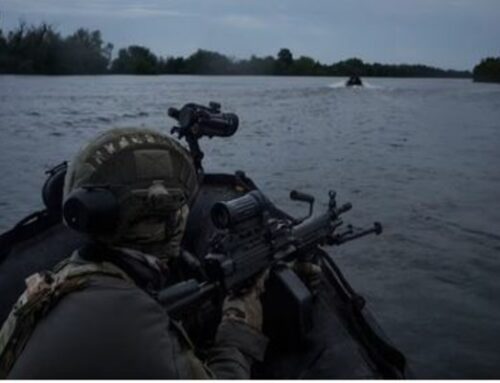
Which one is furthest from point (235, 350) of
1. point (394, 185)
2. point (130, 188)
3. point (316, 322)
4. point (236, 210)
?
point (394, 185)

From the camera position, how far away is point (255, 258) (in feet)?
11.4

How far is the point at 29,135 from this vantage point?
2398cm

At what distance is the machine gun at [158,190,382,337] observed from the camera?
3.05 m

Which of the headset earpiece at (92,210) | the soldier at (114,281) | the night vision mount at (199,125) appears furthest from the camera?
the night vision mount at (199,125)

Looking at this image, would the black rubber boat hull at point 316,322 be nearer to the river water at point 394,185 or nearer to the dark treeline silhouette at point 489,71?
the river water at point 394,185

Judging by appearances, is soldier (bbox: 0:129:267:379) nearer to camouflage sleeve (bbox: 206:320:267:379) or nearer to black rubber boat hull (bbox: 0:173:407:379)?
camouflage sleeve (bbox: 206:320:267:379)

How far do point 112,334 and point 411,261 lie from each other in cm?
839

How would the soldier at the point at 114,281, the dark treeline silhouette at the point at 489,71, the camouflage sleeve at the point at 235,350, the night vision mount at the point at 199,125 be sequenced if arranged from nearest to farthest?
the soldier at the point at 114,281 < the camouflage sleeve at the point at 235,350 < the night vision mount at the point at 199,125 < the dark treeline silhouette at the point at 489,71

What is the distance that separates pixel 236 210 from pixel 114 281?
1.36m

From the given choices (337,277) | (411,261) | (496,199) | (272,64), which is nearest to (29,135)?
(496,199)

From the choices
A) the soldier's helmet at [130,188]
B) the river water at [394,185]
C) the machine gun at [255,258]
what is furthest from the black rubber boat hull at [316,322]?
the river water at [394,185]

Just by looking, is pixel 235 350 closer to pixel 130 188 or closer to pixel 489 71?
pixel 130 188

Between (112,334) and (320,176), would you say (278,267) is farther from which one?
(320,176)

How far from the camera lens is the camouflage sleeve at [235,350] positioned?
2684mm
